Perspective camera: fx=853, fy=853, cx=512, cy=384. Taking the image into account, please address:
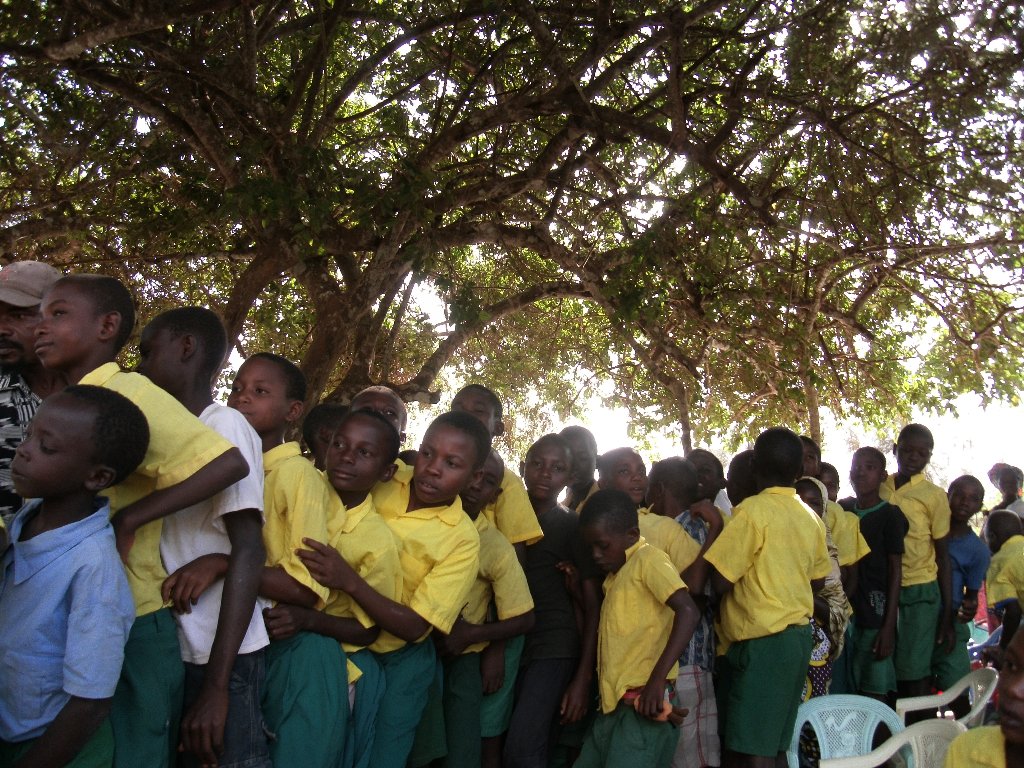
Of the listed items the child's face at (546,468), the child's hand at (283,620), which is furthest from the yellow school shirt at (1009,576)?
the child's hand at (283,620)

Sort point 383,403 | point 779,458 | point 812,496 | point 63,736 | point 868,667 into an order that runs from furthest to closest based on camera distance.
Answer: point 868,667 → point 812,496 → point 779,458 → point 383,403 → point 63,736

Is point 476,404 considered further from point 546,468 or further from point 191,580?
point 191,580

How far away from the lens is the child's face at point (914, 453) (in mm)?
5289

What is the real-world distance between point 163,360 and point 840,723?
2835 mm

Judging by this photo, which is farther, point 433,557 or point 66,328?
point 433,557

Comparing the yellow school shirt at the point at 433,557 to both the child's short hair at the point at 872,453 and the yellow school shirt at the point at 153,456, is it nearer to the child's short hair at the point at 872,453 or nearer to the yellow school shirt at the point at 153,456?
the yellow school shirt at the point at 153,456

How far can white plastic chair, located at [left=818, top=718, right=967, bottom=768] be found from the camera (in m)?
2.68

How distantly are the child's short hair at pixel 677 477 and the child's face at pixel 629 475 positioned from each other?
0.08 metres

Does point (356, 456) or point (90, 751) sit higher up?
point (356, 456)

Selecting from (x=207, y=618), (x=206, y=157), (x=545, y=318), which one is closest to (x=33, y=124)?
(x=206, y=157)

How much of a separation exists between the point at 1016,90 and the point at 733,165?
1.60 meters

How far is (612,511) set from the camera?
3314mm

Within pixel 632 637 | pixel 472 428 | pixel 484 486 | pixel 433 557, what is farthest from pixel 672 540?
pixel 433 557

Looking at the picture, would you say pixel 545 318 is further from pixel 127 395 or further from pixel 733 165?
pixel 127 395
